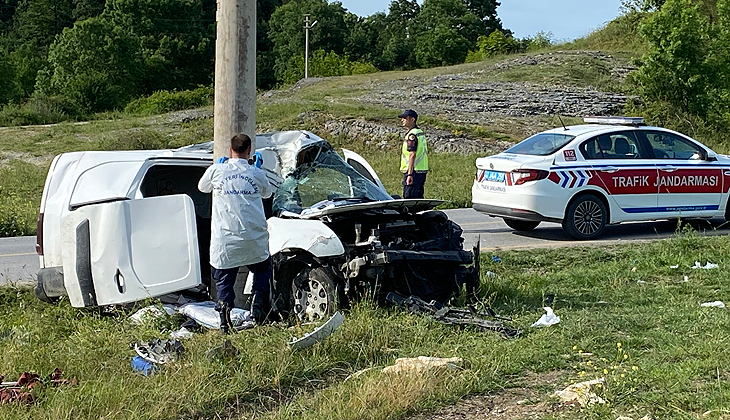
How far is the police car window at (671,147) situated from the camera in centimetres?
1265

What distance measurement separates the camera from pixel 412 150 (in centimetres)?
1179

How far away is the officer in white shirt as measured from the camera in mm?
6457

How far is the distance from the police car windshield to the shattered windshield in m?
4.73

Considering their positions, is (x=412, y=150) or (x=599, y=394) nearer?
(x=599, y=394)

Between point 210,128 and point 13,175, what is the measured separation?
1173 centimetres

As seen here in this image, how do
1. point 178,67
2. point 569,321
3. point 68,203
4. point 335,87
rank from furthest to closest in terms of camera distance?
point 178,67, point 335,87, point 68,203, point 569,321

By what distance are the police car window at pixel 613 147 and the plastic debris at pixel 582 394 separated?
7698 mm

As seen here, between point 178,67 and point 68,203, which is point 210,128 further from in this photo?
point 178,67

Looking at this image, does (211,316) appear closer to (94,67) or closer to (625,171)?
(625,171)

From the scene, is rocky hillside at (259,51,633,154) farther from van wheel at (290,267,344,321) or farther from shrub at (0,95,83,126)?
van wheel at (290,267,344,321)

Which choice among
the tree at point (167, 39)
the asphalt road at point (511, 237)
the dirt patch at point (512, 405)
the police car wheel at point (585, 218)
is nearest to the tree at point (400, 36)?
the tree at point (167, 39)

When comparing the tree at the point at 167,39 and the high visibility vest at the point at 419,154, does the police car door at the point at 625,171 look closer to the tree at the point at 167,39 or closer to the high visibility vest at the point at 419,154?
the high visibility vest at the point at 419,154

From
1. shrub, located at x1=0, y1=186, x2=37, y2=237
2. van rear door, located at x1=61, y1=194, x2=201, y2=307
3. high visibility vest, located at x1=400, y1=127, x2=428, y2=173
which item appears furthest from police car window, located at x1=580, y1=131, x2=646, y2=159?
shrub, located at x1=0, y1=186, x2=37, y2=237

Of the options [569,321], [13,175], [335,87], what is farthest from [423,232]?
[335,87]
